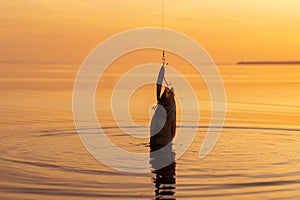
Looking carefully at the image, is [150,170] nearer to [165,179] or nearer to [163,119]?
[165,179]

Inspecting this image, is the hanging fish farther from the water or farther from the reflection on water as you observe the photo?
the reflection on water

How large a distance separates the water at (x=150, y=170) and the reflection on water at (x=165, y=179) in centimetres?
4

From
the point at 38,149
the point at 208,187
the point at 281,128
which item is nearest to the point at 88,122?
the point at 38,149

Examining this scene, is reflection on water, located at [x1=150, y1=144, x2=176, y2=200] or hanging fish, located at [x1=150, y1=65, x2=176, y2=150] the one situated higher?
hanging fish, located at [x1=150, y1=65, x2=176, y2=150]

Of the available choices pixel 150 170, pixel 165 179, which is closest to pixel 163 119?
pixel 150 170

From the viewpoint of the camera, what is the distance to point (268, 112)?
143 feet

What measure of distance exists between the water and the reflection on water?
0.12 feet

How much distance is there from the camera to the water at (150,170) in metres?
20.0

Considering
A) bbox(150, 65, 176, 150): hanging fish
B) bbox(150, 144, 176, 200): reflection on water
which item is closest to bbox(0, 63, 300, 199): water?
bbox(150, 144, 176, 200): reflection on water

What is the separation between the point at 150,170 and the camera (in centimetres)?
2388

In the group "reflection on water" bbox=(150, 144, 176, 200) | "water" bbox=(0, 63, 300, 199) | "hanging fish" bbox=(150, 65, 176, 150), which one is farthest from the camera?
"hanging fish" bbox=(150, 65, 176, 150)

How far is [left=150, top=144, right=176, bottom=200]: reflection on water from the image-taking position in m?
19.7

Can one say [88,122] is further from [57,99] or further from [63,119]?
[57,99]

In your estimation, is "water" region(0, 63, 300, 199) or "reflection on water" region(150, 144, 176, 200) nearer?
"reflection on water" region(150, 144, 176, 200)
